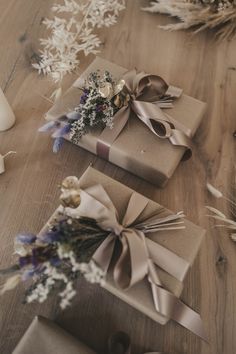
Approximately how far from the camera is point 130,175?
0.88 metres

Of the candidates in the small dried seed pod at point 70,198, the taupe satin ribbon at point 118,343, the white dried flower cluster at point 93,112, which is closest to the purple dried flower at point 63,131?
the white dried flower cluster at point 93,112

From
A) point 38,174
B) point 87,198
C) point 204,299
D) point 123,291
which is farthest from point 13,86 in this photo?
point 204,299

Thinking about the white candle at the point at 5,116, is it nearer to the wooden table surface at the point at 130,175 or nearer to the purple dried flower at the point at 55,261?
the wooden table surface at the point at 130,175

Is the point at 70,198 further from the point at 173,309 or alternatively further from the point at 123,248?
the point at 173,309

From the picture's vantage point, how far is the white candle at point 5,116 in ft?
2.89

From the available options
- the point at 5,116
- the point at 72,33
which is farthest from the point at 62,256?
the point at 72,33

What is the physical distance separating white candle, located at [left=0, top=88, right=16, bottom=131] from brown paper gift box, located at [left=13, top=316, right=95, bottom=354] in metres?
0.54

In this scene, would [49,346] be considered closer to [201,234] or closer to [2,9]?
[201,234]

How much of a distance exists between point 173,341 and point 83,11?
1.11 meters

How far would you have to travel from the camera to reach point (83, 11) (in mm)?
1194

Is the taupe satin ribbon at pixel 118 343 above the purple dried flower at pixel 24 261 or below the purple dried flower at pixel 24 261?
below

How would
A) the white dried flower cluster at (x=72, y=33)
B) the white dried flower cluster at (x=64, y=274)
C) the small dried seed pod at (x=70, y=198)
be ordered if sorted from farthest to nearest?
the white dried flower cluster at (x=72, y=33)
the small dried seed pod at (x=70, y=198)
the white dried flower cluster at (x=64, y=274)

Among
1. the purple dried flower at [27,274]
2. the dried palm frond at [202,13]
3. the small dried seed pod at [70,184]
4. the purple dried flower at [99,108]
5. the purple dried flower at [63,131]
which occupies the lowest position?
the purple dried flower at [27,274]

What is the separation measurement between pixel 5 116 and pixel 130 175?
39cm
